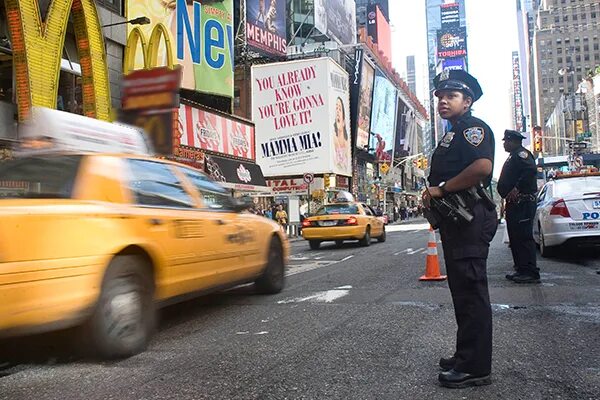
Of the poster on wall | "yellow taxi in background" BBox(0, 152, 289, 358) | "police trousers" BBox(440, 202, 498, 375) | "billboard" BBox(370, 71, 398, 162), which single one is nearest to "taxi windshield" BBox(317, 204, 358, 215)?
"yellow taxi in background" BBox(0, 152, 289, 358)

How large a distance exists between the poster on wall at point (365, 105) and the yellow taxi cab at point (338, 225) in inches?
1498

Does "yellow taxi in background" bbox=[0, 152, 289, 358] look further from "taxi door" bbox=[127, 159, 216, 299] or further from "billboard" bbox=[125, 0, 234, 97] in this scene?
"billboard" bbox=[125, 0, 234, 97]

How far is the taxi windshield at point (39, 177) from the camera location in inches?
158

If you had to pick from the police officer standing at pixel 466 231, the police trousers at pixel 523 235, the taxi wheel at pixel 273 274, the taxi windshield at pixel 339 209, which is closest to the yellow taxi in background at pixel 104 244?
the taxi wheel at pixel 273 274

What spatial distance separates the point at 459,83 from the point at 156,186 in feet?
9.23

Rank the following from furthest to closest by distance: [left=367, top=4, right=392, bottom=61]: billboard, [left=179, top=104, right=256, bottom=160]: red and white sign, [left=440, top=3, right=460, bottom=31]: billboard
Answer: [left=440, top=3, right=460, bottom=31]: billboard < [left=367, top=4, right=392, bottom=61]: billboard < [left=179, top=104, right=256, bottom=160]: red and white sign

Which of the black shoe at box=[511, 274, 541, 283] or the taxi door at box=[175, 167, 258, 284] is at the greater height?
the taxi door at box=[175, 167, 258, 284]

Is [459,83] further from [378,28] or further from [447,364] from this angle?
[378,28]

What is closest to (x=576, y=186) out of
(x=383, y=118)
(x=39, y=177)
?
(x=39, y=177)

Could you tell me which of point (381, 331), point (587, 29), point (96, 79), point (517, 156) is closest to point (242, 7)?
point (96, 79)

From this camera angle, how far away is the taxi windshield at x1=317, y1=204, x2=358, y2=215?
1628 centimetres

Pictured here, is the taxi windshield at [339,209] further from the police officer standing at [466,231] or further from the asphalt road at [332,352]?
the police officer standing at [466,231]

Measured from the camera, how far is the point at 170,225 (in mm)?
4789

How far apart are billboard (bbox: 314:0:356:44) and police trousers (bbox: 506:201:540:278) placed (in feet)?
147
